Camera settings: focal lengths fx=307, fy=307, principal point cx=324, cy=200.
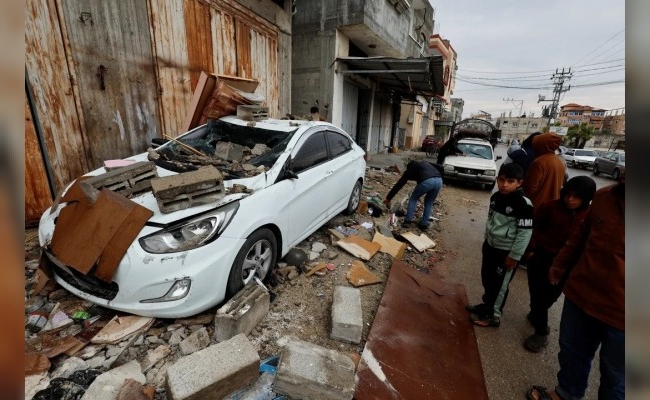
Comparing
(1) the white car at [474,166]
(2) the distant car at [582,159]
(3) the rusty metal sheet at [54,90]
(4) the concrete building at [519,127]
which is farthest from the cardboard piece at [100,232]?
(4) the concrete building at [519,127]

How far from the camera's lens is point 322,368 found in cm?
208

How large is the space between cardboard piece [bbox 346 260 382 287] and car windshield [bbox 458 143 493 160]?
730 centimetres

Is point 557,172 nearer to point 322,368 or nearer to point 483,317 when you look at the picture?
point 483,317

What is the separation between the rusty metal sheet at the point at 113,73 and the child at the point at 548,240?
5657 mm

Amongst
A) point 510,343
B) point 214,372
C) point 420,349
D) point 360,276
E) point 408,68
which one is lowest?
point 510,343

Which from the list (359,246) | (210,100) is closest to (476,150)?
(359,246)

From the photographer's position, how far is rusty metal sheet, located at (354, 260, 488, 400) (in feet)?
7.38

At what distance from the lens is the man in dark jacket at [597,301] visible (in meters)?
1.80

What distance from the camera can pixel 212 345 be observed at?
7.22ft

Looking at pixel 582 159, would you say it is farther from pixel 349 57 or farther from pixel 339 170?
pixel 339 170

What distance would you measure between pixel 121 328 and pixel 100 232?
0.74m

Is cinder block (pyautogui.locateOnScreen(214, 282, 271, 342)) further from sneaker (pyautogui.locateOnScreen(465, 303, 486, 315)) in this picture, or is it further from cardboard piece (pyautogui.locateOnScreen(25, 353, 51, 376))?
sneaker (pyautogui.locateOnScreen(465, 303, 486, 315))

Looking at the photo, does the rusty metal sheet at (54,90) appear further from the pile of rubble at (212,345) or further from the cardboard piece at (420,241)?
the cardboard piece at (420,241)

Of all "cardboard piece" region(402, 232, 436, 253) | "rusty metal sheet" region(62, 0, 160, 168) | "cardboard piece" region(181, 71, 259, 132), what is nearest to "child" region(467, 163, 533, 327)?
"cardboard piece" region(402, 232, 436, 253)
